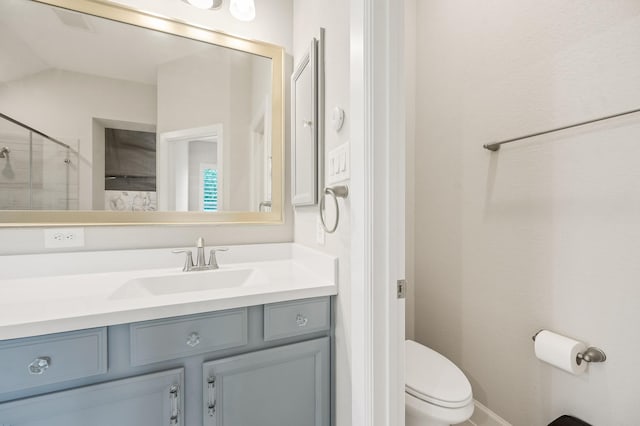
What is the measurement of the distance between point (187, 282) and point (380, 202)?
90 cm

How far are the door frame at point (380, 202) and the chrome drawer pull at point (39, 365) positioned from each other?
82 cm

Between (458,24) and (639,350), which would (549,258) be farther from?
(458,24)

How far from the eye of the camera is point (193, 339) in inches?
33.0

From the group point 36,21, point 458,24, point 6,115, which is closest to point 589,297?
point 458,24

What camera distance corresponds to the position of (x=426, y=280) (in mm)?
1763

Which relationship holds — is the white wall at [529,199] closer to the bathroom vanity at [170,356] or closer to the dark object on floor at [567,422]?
the dark object on floor at [567,422]

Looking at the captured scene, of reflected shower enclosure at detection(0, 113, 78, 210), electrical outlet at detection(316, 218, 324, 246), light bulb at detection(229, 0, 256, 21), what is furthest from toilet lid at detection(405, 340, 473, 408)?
light bulb at detection(229, 0, 256, 21)

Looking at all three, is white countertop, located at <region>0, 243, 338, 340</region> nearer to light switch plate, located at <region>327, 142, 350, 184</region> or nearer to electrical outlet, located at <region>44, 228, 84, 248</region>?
electrical outlet, located at <region>44, 228, 84, 248</region>

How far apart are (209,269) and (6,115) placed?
1.00 meters

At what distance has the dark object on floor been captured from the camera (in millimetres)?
1028

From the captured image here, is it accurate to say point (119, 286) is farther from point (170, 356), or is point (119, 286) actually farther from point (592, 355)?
point (592, 355)

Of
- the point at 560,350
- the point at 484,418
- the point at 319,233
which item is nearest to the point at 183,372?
the point at 319,233

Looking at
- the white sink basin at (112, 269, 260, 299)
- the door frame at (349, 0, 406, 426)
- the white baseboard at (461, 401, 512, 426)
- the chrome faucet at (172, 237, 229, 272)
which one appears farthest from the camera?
the white baseboard at (461, 401, 512, 426)

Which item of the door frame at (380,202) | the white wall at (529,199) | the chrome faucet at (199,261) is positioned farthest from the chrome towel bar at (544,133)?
the chrome faucet at (199,261)
